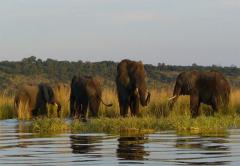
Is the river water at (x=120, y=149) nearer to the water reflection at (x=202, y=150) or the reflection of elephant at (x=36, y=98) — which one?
the water reflection at (x=202, y=150)

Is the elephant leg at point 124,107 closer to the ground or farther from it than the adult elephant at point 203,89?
closer to the ground

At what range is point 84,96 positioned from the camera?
87.1ft

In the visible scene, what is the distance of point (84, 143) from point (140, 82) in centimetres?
979

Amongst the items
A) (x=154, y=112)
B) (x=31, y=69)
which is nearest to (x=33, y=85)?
(x=154, y=112)

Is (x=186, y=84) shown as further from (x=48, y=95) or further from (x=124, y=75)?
(x=48, y=95)

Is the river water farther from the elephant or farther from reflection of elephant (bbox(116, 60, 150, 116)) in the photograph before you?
the elephant

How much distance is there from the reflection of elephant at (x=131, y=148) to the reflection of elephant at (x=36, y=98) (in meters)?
12.5

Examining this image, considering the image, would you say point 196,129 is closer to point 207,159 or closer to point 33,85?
point 207,159

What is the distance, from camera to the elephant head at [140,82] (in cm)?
2423

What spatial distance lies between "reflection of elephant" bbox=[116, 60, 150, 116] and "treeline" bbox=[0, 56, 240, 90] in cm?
4456

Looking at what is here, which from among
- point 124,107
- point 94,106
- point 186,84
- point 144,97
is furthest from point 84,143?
point 186,84

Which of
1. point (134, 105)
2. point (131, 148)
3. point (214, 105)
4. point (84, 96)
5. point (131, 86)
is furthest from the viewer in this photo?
point (84, 96)

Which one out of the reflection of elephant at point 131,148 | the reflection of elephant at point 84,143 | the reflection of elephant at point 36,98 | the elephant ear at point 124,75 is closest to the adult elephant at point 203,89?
the elephant ear at point 124,75

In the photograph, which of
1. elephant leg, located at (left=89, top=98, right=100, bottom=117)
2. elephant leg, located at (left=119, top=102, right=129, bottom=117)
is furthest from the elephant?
elephant leg, located at (left=119, top=102, right=129, bottom=117)
